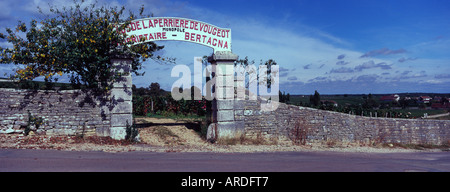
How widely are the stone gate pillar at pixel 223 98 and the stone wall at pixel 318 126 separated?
0.96ft

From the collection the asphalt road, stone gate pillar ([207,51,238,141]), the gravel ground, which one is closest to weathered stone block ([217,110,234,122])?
stone gate pillar ([207,51,238,141])

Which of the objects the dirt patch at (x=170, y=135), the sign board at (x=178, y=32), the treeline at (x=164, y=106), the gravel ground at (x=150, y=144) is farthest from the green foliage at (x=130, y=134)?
the treeline at (x=164, y=106)

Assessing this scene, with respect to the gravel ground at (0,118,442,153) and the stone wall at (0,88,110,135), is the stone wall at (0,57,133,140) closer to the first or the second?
the stone wall at (0,88,110,135)

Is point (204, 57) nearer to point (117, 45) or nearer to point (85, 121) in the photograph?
point (117, 45)

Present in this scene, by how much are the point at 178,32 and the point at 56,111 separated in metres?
4.62

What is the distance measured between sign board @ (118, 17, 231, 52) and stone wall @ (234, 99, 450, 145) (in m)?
2.36

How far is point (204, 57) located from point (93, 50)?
6.85 meters

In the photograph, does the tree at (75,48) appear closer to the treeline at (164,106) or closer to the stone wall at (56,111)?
the stone wall at (56,111)

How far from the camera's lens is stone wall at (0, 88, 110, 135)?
336 inches

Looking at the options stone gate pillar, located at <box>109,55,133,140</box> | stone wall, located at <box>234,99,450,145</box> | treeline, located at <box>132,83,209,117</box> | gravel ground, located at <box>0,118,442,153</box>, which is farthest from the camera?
treeline, located at <box>132,83,209,117</box>

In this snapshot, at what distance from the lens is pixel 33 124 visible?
28.4 feet

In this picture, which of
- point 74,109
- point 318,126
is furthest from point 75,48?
point 318,126

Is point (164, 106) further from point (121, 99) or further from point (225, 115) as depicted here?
point (121, 99)
